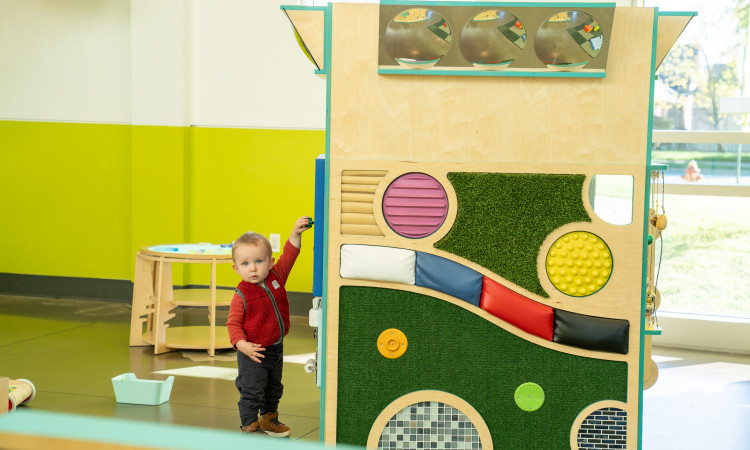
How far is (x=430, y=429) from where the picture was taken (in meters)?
2.46

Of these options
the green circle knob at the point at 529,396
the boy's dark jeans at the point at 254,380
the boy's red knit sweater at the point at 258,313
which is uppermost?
the boy's red knit sweater at the point at 258,313

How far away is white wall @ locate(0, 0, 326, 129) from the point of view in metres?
5.31

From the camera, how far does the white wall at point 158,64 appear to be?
209 inches

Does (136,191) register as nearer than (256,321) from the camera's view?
No

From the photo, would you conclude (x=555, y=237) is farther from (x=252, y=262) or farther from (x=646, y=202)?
(x=252, y=262)

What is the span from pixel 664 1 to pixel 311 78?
228cm

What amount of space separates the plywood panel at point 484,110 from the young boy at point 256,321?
2.42ft

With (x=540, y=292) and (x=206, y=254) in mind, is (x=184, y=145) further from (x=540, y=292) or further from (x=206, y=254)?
(x=540, y=292)

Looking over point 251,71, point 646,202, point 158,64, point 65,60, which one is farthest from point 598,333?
point 65,60

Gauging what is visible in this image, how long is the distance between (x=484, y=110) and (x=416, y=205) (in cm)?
35

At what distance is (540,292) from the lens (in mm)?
2389

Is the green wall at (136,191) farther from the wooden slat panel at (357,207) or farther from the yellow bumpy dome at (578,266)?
the yellow bumpy dome at (578,266)

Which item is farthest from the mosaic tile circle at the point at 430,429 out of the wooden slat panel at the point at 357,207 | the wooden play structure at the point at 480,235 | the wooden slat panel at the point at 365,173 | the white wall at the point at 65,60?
the white wall at the point at 65,60

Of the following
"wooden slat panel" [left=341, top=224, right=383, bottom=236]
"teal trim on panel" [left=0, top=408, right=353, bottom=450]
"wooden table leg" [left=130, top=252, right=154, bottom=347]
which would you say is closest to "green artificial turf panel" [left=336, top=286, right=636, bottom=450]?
"wooden slat panel" [left=341, top=224, right=383, bottom=236]
